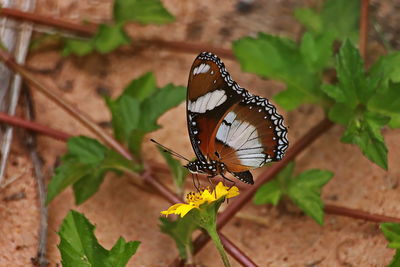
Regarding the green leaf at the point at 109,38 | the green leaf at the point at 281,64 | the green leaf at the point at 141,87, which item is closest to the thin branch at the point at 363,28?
the green leaf at the point at 281,64

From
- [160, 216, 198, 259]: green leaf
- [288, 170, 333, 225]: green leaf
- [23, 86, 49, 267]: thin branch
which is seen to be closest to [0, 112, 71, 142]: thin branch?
[23, 86, 49, 267]: thin branch

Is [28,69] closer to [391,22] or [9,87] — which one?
[9,87]

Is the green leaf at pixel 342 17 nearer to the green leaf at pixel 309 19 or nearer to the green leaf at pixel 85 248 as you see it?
the green leaf at pixel 309 19

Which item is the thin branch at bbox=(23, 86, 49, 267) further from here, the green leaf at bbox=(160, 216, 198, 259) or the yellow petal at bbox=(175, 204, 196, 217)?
the yellow petal at bbox=(175, 204, 196, 217)

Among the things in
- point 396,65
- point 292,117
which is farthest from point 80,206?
point 396,65

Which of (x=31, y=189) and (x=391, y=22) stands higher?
(x=391, y=22)
